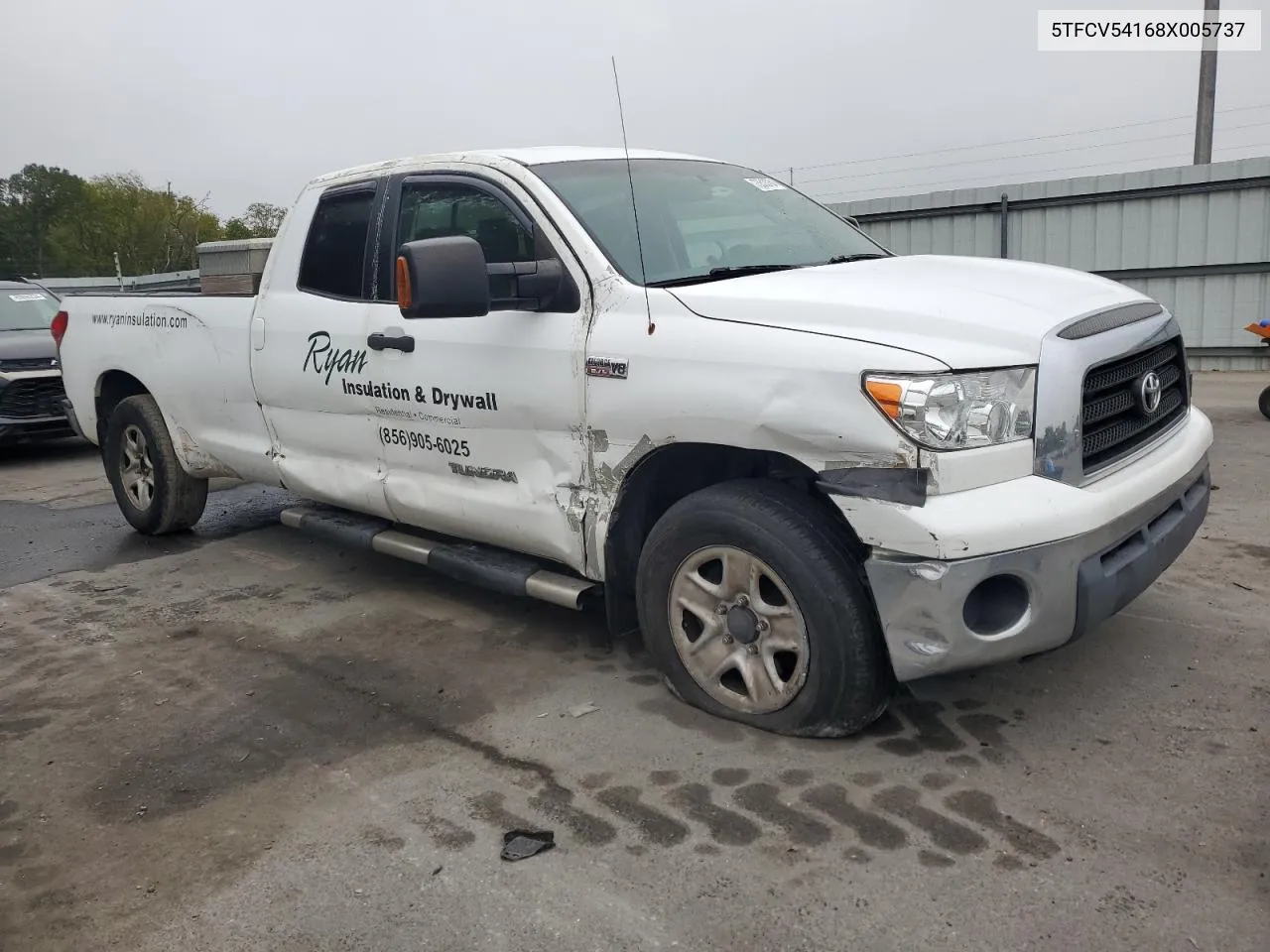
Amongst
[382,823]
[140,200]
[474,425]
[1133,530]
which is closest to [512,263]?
[474,425]

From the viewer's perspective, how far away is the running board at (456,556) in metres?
4.00

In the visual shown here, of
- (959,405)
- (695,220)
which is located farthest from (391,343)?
(959,405)

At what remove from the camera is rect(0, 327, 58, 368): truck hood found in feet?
32.6

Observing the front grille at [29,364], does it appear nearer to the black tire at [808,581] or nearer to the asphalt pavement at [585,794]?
the asphalt pavement at [585,794]

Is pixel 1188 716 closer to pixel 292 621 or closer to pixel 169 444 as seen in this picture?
pixel 292 621

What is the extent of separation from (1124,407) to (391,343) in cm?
273

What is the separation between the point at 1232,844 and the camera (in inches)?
107

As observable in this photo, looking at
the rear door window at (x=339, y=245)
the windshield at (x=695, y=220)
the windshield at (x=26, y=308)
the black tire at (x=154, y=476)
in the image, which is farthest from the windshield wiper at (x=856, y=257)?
the windshield at (x=26, y=308)

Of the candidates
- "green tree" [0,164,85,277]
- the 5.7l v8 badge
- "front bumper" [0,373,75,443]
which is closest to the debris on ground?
the 5.7l v8 badge

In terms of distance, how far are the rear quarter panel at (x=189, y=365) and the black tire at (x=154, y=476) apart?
12cm

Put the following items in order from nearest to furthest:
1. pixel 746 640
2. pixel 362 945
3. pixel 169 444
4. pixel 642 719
A: pixel 362 945 → pixel 746 640 → pixel 642 719 → pixel 169 444

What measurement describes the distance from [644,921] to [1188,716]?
1988 mm

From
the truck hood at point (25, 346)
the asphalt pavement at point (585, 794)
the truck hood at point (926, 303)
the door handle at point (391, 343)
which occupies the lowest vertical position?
the asphalt pavement at point (585, 794)

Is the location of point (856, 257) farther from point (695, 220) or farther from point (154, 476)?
point (154, 476)
